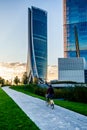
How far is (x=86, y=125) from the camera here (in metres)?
14.9

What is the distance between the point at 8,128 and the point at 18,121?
7.47ft

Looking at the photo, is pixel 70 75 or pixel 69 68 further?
pixel 69 68

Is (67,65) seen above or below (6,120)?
above

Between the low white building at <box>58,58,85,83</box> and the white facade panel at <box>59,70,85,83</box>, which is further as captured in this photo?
the low white building at <box>58,58,85,83</box>

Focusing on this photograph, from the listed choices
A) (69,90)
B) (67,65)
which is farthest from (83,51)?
(69,90)

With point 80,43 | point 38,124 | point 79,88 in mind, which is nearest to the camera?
point 38,124

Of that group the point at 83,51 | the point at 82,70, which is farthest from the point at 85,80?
the point at 83,51

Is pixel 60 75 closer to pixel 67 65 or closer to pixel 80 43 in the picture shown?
pixel 67 65

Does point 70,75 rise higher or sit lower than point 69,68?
lower

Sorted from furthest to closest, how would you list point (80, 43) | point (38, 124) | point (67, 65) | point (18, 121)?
1. point (80, 43)
2. point (67, 65)
3. point (18, 121)
4. point (38, 124)

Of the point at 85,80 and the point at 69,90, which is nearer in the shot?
the point at 69,90

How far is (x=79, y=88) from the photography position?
3931 cm

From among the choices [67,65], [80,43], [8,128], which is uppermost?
[80,43]

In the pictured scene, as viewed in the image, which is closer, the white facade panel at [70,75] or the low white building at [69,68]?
the white facade panel at [70,75]
